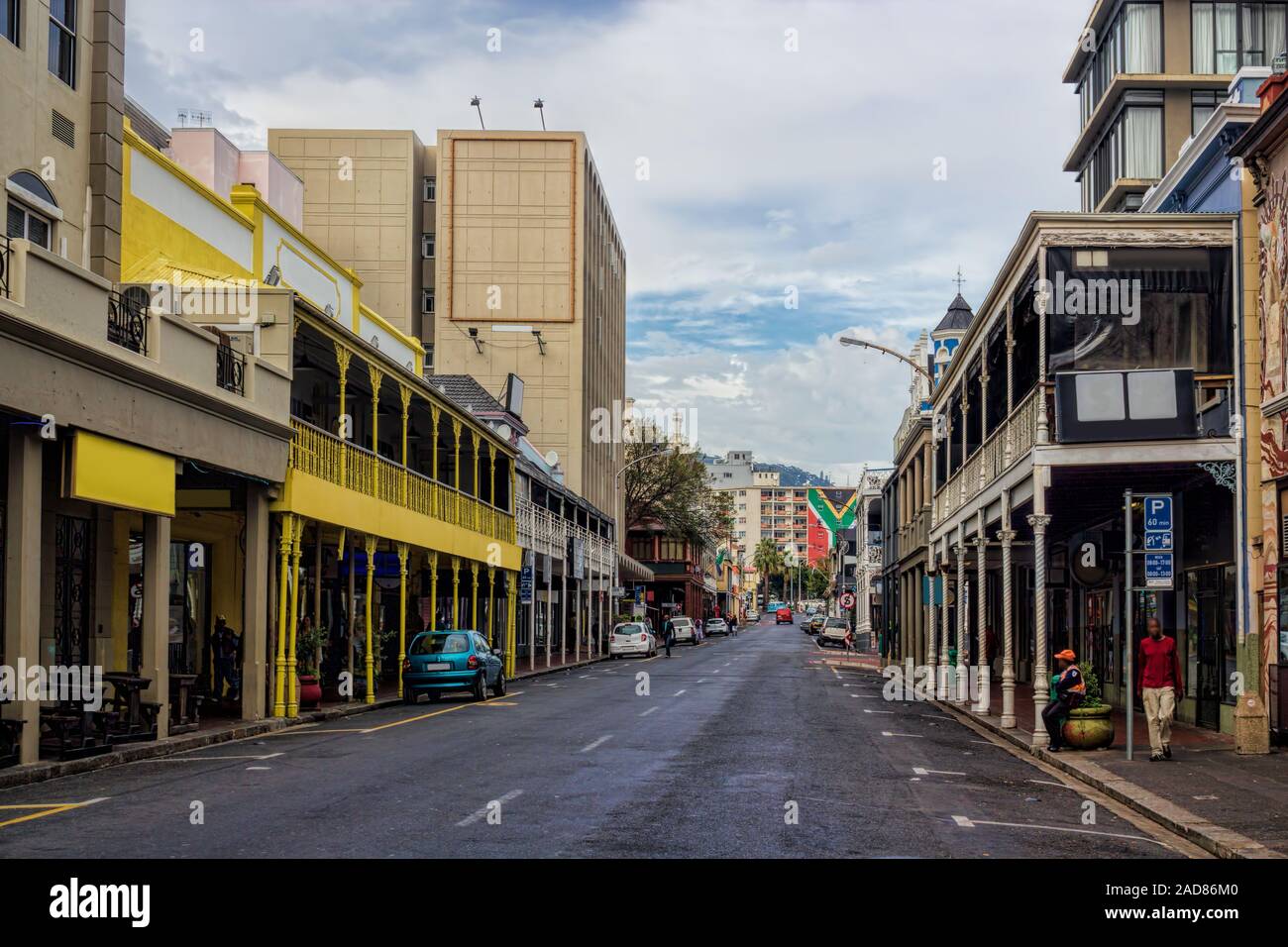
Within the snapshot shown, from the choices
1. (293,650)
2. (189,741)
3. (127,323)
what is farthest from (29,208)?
(293,650)

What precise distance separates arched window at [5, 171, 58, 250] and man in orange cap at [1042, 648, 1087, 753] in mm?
14744

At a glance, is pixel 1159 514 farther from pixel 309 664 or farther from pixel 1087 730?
pixel 309 664

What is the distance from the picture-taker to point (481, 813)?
12164 mm

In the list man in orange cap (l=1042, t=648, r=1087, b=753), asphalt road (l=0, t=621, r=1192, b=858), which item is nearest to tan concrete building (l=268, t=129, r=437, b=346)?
asphalt road (l=0, t=621, r=1192, b=858)

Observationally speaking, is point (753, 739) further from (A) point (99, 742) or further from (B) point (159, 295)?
(B) point (159, 295)

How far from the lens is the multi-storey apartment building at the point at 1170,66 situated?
4919 cm

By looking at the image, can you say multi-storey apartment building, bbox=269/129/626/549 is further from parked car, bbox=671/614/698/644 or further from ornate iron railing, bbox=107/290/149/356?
ornate iron railing, bbox=107/290/149/356

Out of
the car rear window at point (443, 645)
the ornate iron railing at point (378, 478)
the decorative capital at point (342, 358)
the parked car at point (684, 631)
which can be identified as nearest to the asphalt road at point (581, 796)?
the car rear window at point (443, 645)

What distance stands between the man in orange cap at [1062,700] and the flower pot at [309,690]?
12802mm

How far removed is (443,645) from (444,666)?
51cm

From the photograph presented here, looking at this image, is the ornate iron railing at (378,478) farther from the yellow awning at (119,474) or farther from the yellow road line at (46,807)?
the yellow road line at (46,807)

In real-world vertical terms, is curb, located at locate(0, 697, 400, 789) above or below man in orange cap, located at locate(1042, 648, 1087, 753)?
below

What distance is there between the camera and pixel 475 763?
53.9 ft

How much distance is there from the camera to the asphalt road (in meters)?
10.7
